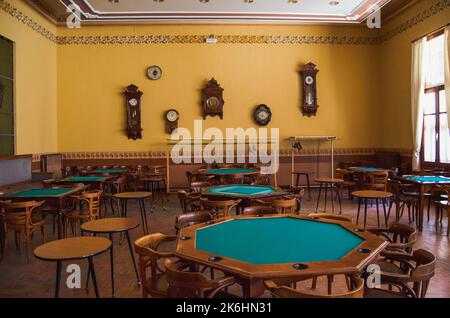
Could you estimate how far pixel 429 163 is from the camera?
8477mm

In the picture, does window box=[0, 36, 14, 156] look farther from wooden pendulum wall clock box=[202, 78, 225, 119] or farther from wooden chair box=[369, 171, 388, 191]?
wooden chair box=[369, 171, 388, 191]

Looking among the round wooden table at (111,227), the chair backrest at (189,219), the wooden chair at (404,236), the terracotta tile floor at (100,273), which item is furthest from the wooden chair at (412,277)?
the round wooden table at (111,227)

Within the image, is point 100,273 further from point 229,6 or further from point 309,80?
point 309,80

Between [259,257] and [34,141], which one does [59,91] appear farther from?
[259,257]

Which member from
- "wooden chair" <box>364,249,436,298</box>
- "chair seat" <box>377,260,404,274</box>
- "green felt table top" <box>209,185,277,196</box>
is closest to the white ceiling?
"green felt table top" <box>209,185,277,196</box>

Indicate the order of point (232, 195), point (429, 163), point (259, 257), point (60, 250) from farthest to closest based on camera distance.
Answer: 1. point (429, 163)
2. point (232, 195)
3. point (60, 250)
4. point (259, 257)

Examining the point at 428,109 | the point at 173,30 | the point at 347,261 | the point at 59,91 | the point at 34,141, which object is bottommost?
the point at 347,261

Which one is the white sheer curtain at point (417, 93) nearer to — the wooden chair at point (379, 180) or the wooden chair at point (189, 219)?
the wooden chair at point (379, 180)

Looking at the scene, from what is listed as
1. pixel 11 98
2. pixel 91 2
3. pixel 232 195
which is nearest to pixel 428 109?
pixel 232 195

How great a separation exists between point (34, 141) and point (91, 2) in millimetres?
3613

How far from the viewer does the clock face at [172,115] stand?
1014cm

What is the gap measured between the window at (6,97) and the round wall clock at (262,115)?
5.96 metres

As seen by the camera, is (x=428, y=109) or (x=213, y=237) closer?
(x=213, y=237)

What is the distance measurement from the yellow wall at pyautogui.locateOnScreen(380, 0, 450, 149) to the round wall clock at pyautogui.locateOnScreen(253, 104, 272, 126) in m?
3.31
